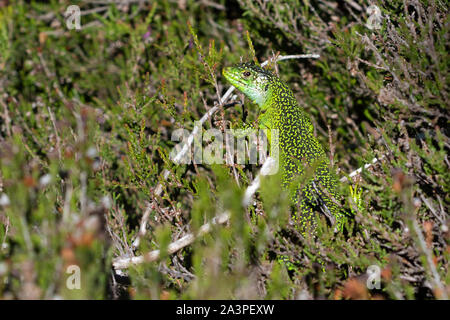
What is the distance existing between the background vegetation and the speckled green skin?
0.16m

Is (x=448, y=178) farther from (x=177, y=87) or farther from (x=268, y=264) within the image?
(x=177, y=87)

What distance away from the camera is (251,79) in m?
3.32

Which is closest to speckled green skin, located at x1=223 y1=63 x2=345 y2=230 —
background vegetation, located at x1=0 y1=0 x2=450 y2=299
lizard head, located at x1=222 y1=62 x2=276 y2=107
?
lizard head, located at x1=222 y1=62 x2=276 y2=107

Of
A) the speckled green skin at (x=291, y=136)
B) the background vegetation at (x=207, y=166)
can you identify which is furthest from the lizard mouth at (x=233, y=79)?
the background vegetation at (x=207, y=166)

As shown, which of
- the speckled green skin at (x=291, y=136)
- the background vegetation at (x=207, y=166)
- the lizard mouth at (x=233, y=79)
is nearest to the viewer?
the background vegetation at (x=207, y=166)

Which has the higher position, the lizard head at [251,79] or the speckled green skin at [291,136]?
the lizard head at [251,79]

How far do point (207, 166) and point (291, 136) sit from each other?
0.99m

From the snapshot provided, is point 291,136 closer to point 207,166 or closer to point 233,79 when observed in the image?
point 233,79

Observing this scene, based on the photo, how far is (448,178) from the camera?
221cm

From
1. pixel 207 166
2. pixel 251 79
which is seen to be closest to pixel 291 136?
pixel 251 79

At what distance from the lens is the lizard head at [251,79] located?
330cm

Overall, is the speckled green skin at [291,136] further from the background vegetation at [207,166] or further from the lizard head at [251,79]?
the background vegetation at [207,166]

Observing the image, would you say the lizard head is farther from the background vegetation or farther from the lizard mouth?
the background vegetation

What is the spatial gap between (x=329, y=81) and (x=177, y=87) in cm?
169
